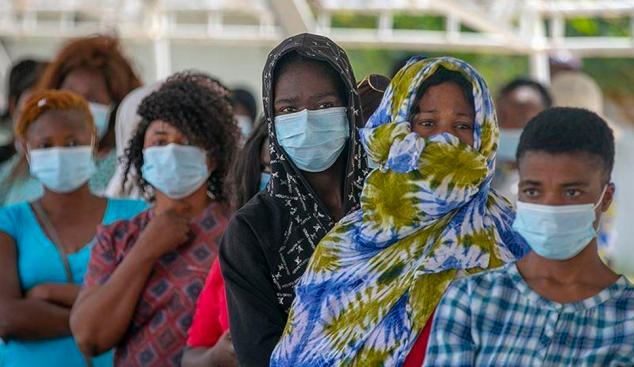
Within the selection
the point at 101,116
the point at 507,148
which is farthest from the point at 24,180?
the point at 507,148

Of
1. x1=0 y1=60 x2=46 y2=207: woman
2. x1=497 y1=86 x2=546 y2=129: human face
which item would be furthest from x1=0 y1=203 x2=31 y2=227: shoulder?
x1=497 y1=86 x2=546 y2=129: human face

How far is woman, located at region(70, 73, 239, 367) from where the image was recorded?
199 inches

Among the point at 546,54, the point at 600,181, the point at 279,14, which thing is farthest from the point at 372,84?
the point at 546,54

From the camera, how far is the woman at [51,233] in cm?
573

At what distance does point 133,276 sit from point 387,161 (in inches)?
63.9

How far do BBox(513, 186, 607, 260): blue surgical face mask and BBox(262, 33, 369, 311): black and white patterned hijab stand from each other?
36.2 inches

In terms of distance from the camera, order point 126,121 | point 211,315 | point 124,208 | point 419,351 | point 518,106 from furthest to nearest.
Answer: point 518,106 → point 126,121 → point 124,208 → point 211,315 → point 419,351

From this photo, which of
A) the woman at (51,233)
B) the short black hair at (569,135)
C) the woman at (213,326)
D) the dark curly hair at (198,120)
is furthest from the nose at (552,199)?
the woman at (51,233)

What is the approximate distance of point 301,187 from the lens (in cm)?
417

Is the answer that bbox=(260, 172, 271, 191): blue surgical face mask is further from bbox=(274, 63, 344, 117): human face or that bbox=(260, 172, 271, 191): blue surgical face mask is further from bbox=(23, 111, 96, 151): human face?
bbox=(23, 111, 96, 151): human face

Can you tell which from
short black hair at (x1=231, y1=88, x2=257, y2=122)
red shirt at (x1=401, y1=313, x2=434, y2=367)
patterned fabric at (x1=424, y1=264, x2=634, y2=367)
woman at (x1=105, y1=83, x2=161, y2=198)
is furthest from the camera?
short black hair at (x1=231, y1=88, x2=257, y2=122)

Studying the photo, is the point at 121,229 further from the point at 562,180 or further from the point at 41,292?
the point at 562,180

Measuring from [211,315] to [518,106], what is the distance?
4.18 metres

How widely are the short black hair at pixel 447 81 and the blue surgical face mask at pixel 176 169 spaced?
5.71 feet
